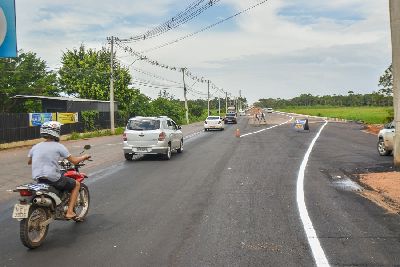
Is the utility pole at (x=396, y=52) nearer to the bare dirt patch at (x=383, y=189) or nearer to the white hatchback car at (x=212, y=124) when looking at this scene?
the bare dirt patch at (x=383, y=189)

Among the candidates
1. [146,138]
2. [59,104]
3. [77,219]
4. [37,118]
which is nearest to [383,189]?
[77,219]

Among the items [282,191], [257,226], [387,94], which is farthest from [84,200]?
[387,94]

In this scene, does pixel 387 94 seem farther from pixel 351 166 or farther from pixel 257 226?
pixel 257 226

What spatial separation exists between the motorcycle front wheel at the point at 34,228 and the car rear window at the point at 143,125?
464 inches

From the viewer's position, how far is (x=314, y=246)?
20.7 ft

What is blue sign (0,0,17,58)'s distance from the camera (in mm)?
14311

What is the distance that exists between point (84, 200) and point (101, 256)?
247 cm

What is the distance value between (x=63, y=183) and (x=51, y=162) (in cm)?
40

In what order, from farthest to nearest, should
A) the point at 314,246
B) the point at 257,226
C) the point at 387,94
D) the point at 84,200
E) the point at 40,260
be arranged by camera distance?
the point at 387,94
the point at 84,200
the point at 257,226
the point at 314,246
the point at 40,260

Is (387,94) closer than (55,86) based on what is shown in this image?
Yes

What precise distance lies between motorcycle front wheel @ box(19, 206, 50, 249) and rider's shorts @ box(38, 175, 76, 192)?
Answer: 1.27 feet

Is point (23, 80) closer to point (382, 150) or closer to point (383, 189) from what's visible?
point (382, 150)

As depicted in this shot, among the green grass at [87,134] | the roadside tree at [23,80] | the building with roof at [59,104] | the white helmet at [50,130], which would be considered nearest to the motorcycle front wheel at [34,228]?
the white helmet at [50,130]

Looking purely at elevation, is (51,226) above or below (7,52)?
below
